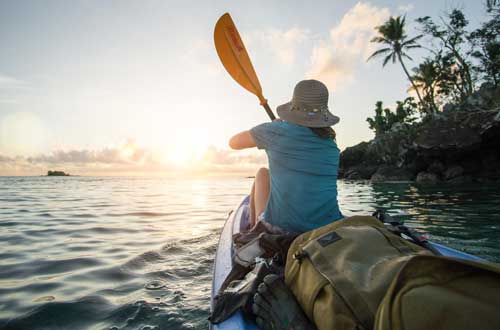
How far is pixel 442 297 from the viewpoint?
2.64 feet

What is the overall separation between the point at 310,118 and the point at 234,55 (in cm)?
266

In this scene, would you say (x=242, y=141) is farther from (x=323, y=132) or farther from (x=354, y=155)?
(x=354, y=155)

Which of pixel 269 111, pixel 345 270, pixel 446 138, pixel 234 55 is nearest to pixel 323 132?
pixel 345 270

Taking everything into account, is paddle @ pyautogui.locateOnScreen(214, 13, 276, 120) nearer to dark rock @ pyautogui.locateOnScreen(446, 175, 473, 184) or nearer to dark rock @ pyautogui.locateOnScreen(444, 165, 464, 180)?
dark rock @ pyautogui.locateOnScreen(446, 175, 473, 184)

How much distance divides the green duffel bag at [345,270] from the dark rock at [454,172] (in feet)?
77.8

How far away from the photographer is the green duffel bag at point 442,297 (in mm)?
761

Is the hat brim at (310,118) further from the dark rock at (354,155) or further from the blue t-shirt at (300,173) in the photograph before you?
the dark rock at (354,155)

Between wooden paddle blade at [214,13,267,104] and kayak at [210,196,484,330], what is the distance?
5.86 feet

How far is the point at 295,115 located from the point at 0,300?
307 centimetres

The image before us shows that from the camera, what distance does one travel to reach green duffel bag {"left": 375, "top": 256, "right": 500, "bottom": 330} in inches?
30.0

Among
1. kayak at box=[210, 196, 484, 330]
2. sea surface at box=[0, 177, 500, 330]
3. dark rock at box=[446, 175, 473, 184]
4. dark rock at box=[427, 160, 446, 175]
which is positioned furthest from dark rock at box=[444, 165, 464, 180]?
kayak at box=[210, 196, 484, 330]

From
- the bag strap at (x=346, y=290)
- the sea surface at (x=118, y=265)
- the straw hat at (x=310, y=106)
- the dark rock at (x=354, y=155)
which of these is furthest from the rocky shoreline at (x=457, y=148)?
the bag strap at (x=346, y=290)

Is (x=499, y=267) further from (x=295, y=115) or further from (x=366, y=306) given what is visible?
(x=295, y=115)

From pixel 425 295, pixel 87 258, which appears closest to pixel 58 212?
pixel 87 258
